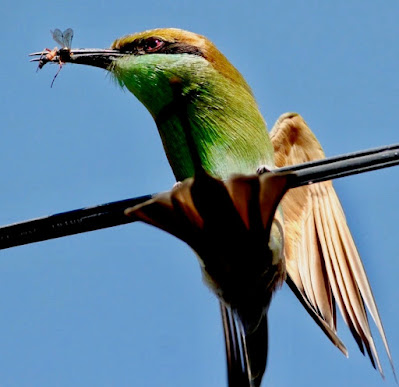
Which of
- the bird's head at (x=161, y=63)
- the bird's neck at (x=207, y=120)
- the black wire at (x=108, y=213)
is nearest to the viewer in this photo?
the black wire at (x=108, y=213)

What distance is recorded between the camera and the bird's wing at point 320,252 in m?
3.21

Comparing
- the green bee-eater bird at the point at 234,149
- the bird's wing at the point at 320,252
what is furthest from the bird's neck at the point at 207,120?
the bird's wing at the point at 320,252

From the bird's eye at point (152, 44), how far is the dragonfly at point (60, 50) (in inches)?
11.5

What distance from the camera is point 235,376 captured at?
2.61 m

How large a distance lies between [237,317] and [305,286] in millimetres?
810

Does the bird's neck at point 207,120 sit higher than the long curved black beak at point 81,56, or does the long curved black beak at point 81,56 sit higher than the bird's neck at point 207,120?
the long curved black beak at point 81,56

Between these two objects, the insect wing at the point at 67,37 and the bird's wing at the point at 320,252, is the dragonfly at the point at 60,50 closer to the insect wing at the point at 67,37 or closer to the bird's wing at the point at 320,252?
the insect wing at the point at 67,37

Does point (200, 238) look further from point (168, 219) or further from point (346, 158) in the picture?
point (346, 158)

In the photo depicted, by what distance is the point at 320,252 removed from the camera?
11.5 ft

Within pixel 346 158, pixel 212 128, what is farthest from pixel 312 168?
pixel 212 128

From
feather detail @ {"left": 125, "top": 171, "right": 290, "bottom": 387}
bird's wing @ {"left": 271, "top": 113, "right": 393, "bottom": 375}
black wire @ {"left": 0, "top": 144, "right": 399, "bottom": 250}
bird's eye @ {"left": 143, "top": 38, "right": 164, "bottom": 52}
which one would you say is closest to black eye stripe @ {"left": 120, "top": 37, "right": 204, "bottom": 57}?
bird's eye @ {"left": 143, "top": 38, "right": 164, "bottom": 52}

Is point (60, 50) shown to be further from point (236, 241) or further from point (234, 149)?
point (236, 241)

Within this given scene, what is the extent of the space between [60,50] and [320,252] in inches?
51.8

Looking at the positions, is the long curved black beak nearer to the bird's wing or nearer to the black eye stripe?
the black eye stripe
